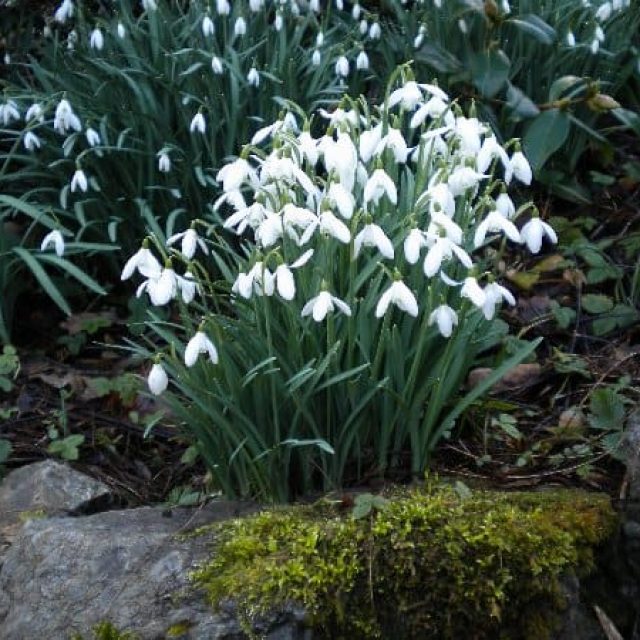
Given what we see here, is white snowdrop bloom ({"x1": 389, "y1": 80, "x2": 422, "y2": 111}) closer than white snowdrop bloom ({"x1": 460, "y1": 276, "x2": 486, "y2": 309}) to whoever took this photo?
No

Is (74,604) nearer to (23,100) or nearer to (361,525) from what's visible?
(361,525)

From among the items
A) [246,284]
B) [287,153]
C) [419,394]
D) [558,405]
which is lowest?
[558,405]

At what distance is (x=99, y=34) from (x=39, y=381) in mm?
1534

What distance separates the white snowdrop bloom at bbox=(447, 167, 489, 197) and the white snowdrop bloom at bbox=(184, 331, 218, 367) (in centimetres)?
65

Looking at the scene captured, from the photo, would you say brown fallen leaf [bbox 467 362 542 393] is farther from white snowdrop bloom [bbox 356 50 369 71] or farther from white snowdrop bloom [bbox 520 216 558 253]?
white snowdrop bloom [bbox 356 50 369 71]

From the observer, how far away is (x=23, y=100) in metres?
4.62

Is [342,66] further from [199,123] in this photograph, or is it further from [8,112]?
[8,112]

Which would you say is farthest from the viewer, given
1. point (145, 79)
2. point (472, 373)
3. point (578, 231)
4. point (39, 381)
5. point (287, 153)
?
point (145, 79)

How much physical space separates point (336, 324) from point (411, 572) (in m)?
0.64

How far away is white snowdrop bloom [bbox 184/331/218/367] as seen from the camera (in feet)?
7.52

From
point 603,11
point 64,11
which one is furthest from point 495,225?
point 64,11

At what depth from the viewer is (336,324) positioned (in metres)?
2.51

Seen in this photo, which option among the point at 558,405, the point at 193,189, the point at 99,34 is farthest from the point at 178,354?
the point at 99,34

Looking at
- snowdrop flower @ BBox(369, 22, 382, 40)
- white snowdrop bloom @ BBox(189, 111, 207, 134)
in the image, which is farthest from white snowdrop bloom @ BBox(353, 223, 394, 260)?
snowdrop flower @ BBox(369, 22, 382, 40)
